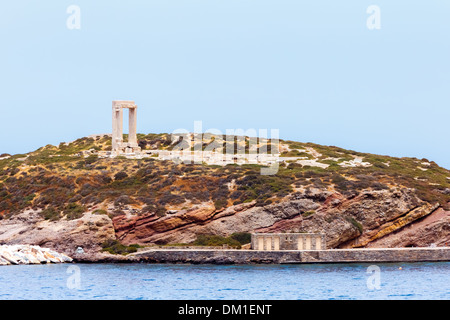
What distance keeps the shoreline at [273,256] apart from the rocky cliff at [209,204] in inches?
153

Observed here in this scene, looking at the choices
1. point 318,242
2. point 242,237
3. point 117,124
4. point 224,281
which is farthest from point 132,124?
point 224,281

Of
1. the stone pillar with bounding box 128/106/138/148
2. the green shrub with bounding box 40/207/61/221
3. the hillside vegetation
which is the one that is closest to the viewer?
the green shrub with bounding box 40/207/61/221

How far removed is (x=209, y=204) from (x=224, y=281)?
2159 cm

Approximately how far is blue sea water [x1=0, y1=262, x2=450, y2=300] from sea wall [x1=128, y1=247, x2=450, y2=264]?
152 cm

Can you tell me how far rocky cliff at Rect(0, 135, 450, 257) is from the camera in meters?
79.3

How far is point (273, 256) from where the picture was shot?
2908 inches

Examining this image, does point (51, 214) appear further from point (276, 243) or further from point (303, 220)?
point (303, 220)

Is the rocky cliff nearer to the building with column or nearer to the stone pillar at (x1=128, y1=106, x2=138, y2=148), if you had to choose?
the building with column

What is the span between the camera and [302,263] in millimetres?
73938

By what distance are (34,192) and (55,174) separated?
411cm

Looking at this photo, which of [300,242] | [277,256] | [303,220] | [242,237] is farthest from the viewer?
[303,220]

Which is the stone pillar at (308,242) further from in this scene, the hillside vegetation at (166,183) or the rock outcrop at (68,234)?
the rock outcrop at (68,234)

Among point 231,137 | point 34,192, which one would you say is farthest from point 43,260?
point 231,137

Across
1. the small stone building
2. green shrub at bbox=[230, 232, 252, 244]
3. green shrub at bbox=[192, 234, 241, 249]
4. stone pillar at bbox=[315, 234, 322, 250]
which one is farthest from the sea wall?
green shrub at bbox=[230, 232, 252, 244]
